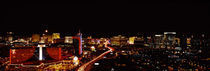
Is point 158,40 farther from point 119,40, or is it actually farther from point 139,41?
point 119,40

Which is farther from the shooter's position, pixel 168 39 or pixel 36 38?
pixel 168 39

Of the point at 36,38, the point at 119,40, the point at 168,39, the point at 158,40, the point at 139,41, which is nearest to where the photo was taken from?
the point at 36,38

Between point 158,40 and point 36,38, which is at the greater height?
point 36,38

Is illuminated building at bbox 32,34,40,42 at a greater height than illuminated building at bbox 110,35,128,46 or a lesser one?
greater

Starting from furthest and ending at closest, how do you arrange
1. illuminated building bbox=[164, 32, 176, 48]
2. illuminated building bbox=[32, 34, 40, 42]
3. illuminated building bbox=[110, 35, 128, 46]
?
illuminated building bbox=[110, 35, 128, 46] → illuminated building bbox=[164, 32, 176, 48] → illuminated building bbox=[32, 34, 40, 42]

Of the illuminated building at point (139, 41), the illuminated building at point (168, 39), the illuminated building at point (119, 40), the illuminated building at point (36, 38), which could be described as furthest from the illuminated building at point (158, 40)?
the illuminated building at point (36, 38)

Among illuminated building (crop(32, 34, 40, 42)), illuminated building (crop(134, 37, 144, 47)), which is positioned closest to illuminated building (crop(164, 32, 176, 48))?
illuminated building (crop(134, 37, 144, 47))

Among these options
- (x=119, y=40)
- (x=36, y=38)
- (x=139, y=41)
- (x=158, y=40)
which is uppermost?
(x=36, y=38)

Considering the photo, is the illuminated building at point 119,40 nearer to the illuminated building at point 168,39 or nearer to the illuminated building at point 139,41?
the illuminated building at point 139,41

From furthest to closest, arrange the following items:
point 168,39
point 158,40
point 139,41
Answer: point 139,41 → point 158,40 → point 168,39

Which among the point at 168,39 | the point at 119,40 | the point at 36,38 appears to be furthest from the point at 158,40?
the point at 36,38

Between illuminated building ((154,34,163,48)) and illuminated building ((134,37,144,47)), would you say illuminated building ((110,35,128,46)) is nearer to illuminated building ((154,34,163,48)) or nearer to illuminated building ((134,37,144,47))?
illuminated building ((134,37,144,47))

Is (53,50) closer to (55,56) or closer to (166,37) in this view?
(55,56)

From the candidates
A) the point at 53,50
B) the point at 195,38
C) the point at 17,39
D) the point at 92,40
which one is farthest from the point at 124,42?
the point at 53,50
